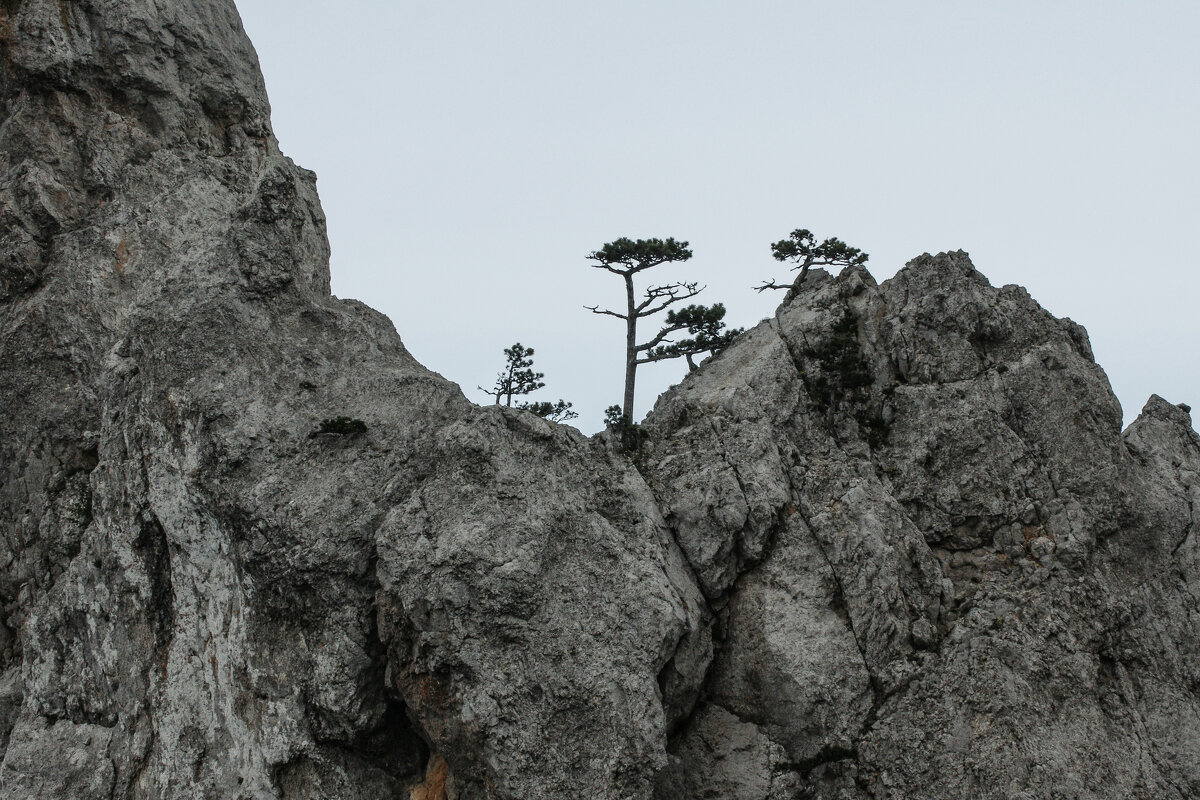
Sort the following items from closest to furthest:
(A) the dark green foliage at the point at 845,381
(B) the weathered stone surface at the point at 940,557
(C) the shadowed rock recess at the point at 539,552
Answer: (C) the shadowed rock recess at the point at 539,552
(B) the weathered stone surface at the point at 940,557
(A) the dark green foliage at the point at 845,381

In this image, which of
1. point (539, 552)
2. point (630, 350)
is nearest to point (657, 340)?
point (630, 350)

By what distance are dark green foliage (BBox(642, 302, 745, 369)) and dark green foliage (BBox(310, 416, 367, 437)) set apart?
53.7ft

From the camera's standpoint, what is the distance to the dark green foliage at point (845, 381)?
990 inches

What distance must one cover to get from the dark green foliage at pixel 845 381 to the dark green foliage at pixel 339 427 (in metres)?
12.1

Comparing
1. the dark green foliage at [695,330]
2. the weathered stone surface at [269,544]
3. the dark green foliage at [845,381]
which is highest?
the dark green foliage at [695,330]

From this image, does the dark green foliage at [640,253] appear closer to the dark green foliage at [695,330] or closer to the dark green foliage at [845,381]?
the dark green foliage at [695,330]

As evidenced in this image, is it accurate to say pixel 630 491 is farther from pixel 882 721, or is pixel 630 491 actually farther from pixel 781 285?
pixel 781 285

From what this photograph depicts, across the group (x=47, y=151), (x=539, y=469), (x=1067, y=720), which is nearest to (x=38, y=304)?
(x=47, y=151)

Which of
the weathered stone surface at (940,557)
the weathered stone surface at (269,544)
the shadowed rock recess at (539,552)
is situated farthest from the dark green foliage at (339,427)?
the weathered stone surface at (940,557)

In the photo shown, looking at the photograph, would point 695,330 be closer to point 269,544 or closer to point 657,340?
point 657,340

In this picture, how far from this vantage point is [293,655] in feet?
65.5

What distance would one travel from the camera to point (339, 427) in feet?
73.9

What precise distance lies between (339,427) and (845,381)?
13.5 m

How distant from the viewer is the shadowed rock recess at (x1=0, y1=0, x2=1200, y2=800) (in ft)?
64.2
